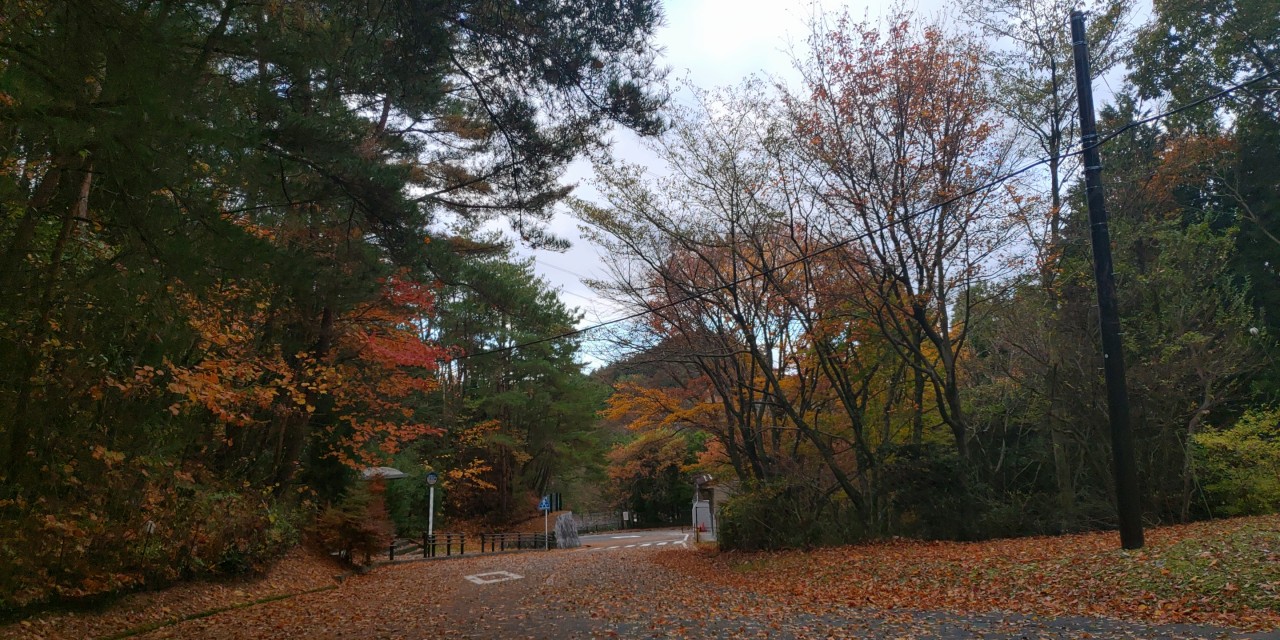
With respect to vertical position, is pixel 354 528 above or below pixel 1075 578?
below

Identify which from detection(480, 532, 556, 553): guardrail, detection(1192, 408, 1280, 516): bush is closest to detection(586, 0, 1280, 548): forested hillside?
detection(1192, 408, 1280, 516): bush

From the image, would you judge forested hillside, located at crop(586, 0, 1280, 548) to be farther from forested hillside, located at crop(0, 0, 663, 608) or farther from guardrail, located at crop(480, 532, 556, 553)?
guardrail, located at crop(480, 532, 556, 553)

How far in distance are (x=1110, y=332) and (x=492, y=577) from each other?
460 inches

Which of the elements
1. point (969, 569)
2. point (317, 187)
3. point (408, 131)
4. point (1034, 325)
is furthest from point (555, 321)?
point (1034, 325)

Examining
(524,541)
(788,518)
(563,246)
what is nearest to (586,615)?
(563,246)

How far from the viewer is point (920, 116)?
1415cm

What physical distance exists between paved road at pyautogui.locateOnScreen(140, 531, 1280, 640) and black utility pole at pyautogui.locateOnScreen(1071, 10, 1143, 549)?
3.24 meters

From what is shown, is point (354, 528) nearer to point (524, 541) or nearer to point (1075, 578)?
point (1075, 578)

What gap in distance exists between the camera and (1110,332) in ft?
30.4

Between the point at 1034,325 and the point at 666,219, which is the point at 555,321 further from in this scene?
the point at 1034,325

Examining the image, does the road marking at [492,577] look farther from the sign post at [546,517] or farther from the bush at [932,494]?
the sign post at [546,517]

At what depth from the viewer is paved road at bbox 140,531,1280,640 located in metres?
6.54

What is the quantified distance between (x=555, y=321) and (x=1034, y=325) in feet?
33.5

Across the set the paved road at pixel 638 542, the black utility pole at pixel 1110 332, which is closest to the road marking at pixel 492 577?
the black utility pole at pixel 1110 332
